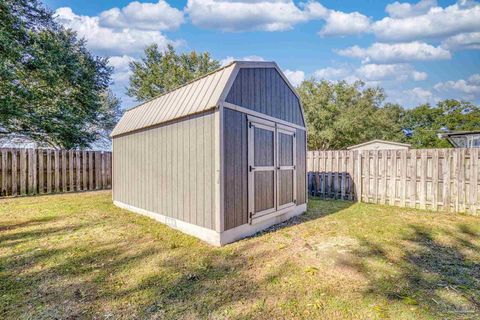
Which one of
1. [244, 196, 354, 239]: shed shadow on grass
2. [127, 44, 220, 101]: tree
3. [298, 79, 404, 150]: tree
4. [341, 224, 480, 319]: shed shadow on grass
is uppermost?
[127, 44, 220, 101]: tree

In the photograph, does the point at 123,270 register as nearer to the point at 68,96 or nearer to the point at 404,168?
the point at 404,168

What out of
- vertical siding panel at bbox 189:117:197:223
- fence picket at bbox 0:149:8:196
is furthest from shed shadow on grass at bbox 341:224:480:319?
fence picket at bbox 0:149:8:196

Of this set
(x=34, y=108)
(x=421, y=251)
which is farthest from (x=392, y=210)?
(x=34, y=108)

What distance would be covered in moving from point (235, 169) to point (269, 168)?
1061 millimetres

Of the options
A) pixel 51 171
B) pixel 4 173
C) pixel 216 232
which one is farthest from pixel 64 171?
pixel 216 232

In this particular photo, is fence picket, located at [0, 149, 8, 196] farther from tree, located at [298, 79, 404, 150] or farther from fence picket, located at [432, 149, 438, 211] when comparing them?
tree, located at [298, 79, 404, 150]

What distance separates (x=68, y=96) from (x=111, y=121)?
457cm

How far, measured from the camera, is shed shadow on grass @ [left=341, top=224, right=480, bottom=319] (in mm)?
2276

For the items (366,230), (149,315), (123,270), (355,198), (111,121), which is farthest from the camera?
(111,121)

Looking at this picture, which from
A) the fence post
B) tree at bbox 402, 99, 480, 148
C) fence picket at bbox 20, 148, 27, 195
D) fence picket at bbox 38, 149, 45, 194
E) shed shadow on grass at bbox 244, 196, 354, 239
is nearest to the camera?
shed shadow on grass at bbox 244, 196, 354, 239

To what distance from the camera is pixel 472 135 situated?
35.7 ft

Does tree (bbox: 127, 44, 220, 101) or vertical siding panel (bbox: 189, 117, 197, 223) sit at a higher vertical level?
tree (bbox: 127, 44, 220, 101)

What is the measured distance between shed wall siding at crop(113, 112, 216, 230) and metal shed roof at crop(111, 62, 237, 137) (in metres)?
0.16

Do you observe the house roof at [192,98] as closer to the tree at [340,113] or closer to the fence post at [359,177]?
the fence post at [359,177]
